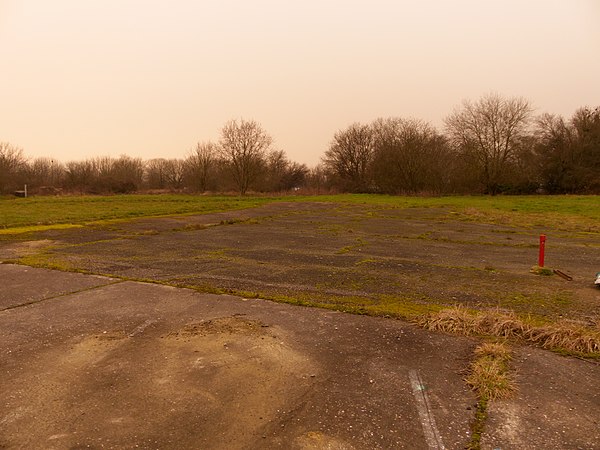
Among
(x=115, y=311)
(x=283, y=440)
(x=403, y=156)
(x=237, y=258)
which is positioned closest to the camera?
(x=283, y=440)

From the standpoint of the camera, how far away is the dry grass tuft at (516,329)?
470cm

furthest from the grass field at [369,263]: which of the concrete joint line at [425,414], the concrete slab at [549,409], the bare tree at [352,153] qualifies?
the bare tree at [352,153]

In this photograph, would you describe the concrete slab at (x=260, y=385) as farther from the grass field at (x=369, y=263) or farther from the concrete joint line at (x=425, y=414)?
the grass field at (x=369, y=263)

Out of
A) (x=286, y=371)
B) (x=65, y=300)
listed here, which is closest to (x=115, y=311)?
(x=65, y=300)

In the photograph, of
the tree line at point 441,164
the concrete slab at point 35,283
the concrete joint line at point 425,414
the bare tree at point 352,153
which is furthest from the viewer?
the bare tree at point 352,153

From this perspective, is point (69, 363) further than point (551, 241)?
No

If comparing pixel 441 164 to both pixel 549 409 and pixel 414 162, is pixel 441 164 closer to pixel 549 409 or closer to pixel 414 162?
pixel 414 162

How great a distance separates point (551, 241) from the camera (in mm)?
13945

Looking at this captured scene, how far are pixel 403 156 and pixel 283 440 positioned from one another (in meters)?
48.4

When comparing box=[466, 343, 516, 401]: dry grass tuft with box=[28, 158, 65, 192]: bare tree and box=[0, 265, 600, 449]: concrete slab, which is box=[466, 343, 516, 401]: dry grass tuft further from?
box=[28, 158, 65, 192]: bare tree

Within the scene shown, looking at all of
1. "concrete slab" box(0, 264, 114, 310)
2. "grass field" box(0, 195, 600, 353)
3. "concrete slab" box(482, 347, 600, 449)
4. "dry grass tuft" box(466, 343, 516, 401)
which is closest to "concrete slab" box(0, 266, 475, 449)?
"dry grass tuft" box(466, 343, 516, 401)

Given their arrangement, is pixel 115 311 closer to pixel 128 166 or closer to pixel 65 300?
pixel 65 300

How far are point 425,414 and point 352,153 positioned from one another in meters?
60.4

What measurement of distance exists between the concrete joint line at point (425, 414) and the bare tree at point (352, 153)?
56.9 meters
